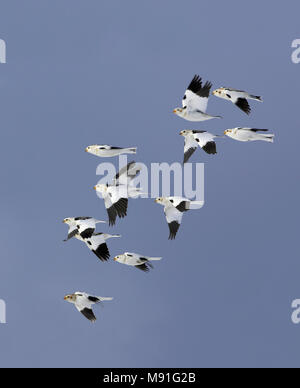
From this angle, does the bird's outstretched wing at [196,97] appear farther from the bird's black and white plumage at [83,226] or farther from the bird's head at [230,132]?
the bird's black and white plumage at [83,226]

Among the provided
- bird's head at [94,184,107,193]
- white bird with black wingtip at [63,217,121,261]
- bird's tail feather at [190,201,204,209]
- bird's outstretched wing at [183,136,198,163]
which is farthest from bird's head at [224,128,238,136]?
white bird with black wingtip at [63,217,121,261]

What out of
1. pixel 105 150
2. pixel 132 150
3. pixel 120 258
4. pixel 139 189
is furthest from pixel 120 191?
pixel 120 258

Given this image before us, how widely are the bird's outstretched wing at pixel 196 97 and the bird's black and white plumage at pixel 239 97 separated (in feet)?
3.84

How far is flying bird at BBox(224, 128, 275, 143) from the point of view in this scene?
4059 cm

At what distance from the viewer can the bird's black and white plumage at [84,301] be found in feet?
131

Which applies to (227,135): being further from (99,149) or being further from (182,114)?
(99,149)

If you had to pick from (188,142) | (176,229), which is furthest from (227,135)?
(176,229)

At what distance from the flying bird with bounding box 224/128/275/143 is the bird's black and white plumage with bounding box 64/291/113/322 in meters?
11.1

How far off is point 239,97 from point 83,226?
11625 mm

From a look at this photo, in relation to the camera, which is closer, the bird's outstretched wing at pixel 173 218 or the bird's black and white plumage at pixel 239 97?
the bird's outstretched wing at pixel 173 218

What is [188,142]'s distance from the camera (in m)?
43.7

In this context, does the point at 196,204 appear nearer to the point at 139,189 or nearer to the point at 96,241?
the point at 139,189

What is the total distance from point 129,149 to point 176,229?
5317 mm

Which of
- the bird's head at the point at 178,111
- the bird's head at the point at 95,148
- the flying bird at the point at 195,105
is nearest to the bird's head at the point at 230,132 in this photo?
the flying bird at the point at 195,105
